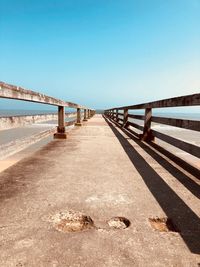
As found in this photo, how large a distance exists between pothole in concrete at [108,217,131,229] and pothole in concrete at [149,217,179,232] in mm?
174

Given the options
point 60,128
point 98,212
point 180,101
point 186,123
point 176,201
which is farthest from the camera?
point 60,128

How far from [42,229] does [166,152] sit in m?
3.21

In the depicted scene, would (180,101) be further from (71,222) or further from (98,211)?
(71,222)

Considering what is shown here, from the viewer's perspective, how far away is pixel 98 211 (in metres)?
1.73

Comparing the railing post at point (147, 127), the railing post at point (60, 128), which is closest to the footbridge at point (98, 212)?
the railing post at point (147, 127)

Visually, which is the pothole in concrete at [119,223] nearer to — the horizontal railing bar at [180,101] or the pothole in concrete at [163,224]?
the pothole in concrete at [163,224]

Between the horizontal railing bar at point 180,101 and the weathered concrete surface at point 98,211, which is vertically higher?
the horizontal railing bar at point 180,101

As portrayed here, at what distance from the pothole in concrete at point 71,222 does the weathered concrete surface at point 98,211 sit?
0.05m

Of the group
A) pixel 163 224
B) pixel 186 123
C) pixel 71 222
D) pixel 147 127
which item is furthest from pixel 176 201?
pixel 147 127

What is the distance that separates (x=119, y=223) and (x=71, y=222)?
33 centimetres

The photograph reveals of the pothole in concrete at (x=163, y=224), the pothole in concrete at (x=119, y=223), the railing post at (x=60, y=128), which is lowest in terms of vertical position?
the pothole in concrete at (x=163, y=224)

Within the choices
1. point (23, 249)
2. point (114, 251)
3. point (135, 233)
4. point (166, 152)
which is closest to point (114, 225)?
point (135, 233)

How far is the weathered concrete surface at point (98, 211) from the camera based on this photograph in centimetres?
123

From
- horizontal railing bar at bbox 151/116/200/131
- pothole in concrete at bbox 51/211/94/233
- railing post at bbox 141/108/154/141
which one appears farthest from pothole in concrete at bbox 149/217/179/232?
railing post at bbox 141/108/154/141
